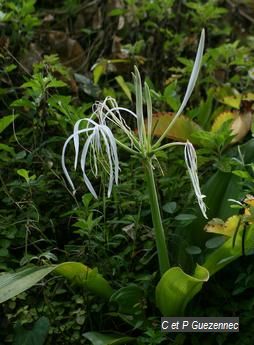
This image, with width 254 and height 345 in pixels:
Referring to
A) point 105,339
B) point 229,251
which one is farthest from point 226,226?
point 105,339

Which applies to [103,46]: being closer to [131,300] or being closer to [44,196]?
[44,196]

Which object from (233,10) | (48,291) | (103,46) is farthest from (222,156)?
(233,10)

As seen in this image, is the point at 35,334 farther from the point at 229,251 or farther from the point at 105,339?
the point at 229,251

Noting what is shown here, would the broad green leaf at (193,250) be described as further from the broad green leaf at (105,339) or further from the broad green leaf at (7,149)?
the broad green leaf at (7,149)

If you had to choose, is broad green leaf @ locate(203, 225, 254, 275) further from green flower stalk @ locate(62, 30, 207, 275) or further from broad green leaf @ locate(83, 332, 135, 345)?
broad green leaf @ locate(83, 332, 135, 345)

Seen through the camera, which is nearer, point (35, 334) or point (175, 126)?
point (35, 334)

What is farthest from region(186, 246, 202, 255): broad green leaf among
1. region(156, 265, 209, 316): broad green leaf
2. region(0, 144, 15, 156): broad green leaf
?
region(0, 144, 15, 156): broad green leaf
